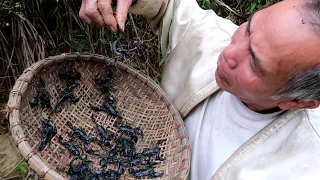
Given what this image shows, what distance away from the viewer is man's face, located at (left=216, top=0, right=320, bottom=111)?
4.70 ft

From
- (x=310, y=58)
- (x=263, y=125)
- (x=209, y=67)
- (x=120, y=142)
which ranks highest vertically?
(x=310, y=58)

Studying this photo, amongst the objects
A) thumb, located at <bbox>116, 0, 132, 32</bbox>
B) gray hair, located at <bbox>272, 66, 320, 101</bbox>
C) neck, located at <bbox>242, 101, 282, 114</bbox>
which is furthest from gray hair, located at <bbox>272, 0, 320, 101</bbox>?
thumb, located at <bbox>116, 0, 132, 32</bbox>

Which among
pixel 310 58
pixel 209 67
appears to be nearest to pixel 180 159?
pixel 209 67

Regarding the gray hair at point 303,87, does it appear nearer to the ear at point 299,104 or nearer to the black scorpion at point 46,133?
the ear at point 299,104

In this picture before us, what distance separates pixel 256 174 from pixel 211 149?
0.77ft

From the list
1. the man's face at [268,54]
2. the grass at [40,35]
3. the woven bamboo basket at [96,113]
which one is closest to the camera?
the man's face at [268,54]

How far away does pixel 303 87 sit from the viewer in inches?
60.4

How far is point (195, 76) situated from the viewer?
76.2 inches

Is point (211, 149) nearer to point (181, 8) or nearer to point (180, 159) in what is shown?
point (180, 159)

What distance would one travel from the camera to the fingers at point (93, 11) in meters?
1.64

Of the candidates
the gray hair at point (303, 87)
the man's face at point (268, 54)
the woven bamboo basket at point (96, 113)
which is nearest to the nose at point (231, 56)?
the man's face at point (268, 54)


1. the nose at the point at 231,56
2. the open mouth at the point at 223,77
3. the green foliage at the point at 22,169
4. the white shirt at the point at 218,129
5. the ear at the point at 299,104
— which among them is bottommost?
the green foliage at the point at 22,169

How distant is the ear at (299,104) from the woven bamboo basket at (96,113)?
1.50ft

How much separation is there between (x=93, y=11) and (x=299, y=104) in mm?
920
